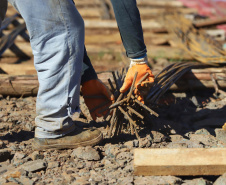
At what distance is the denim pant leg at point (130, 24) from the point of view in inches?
95.9

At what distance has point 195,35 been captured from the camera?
223 inches

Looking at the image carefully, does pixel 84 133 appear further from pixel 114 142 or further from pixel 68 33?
pixel 68 33

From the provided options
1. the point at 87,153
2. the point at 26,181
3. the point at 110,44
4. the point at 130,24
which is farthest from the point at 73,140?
the point at 110,44

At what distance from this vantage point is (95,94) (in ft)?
9.59

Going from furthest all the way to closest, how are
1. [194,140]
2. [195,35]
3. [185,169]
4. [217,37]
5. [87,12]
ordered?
[87,12] → [217,37] → [195,35] → [194,140] → [185,169]

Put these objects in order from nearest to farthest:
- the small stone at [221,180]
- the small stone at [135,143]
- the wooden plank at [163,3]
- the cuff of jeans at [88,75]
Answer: the small stone at [221,180] < the small stone at [135,143] < the cuff of jeans at [88,75] < the wooden plank at [163,3]

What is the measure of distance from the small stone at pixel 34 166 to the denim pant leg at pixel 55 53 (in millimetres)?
249

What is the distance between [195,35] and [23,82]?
3.11 m

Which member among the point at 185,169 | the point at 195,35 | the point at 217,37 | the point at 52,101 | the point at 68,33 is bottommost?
the point at 217,37

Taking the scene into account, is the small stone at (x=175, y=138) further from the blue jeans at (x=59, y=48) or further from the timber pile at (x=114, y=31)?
the timber pile at (x=114, y=31)

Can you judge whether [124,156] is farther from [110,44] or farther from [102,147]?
A: [110,44]

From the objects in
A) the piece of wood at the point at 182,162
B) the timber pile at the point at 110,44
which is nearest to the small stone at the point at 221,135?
the piece of wood at the point at 182,162

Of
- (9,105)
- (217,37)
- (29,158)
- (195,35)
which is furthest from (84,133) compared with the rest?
(217,37)

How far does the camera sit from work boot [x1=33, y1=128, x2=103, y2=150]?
8.35 feet
